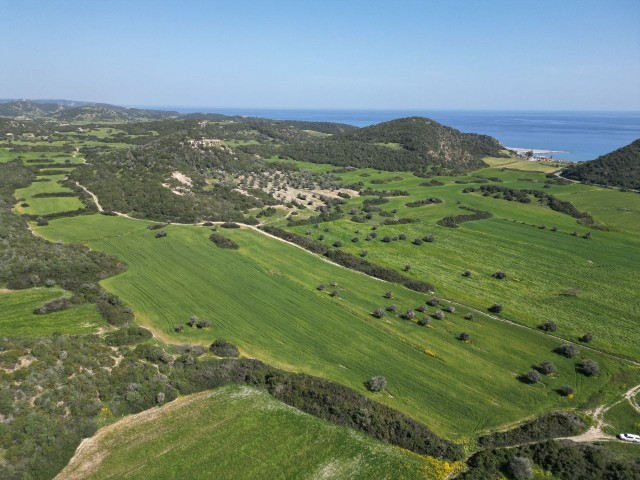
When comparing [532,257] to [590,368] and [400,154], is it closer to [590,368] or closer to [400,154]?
[590,368]

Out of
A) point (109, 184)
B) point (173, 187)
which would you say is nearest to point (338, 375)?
point (173, 187)

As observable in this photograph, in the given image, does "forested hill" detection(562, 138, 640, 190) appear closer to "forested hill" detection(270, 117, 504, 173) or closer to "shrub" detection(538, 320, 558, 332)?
"forested hill" detection(270, 117, 504, 173)

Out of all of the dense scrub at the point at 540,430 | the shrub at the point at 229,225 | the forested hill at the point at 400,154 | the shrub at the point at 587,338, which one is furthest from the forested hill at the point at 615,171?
the dense scrub at the point at 540,430

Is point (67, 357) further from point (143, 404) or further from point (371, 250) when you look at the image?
point (371, 250)

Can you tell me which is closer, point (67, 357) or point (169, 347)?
point (67, 357)

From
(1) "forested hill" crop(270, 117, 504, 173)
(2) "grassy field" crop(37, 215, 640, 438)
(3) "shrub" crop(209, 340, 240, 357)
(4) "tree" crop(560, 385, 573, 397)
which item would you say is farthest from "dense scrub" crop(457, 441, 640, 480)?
(1) "forested hill" crop(270, 117, 504, 173)

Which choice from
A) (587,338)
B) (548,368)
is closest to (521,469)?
(548,368)

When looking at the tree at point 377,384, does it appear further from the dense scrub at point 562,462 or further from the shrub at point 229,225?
the shrub at point 229,225
